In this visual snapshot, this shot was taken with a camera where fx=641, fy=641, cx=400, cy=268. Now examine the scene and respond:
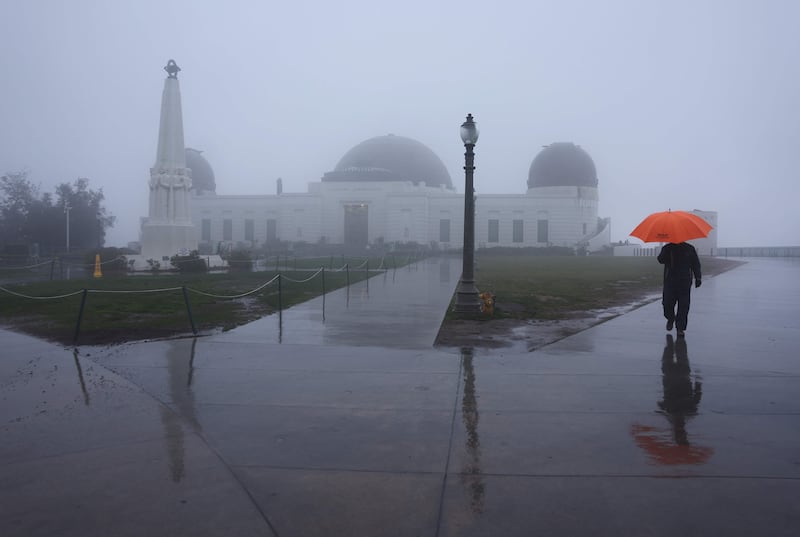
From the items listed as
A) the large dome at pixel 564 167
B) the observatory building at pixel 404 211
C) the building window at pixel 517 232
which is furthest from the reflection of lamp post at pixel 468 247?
the large dome at pixel 564 167

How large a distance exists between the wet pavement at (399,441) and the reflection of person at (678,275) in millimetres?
1254

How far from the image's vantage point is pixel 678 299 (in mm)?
9875

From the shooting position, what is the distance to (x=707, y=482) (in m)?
3.90

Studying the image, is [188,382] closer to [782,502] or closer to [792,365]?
[782,502]

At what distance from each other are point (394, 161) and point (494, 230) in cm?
1621

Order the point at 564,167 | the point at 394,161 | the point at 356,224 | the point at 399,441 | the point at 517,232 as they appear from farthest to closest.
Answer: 1. the point at 394,161
2. the point at 564,167
3. the point at 517,232
4. the point at 356,224
5. the point at 399,441

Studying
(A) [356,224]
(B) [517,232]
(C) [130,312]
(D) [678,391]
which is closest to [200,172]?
(A) [356,224]

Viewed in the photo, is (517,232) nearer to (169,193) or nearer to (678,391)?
(169,193)

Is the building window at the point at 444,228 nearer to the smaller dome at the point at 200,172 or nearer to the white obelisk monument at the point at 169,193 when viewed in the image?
the smaller dome at the point at 200,172

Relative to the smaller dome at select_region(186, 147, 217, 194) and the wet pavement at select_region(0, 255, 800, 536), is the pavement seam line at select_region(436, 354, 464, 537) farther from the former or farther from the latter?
the smaller dome at select_region(186, 147, 217, 194)

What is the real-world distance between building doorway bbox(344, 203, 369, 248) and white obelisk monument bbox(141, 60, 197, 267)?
151ft

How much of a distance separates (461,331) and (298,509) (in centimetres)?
688

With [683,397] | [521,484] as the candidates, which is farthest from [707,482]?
[683,397]

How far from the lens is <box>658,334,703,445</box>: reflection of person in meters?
5.12
